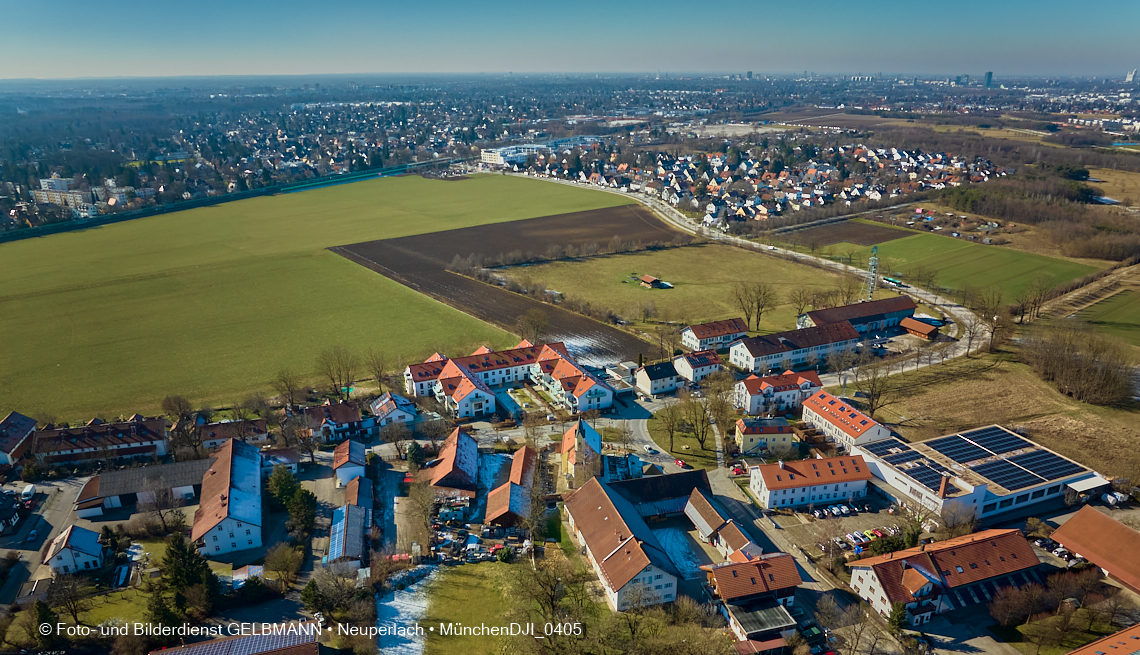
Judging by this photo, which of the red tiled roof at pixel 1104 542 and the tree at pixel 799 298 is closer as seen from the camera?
the red tiled roof at pixel 1104 542

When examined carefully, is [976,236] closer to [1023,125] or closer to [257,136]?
[1023,125]

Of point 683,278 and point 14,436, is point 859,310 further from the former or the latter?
point 14,436

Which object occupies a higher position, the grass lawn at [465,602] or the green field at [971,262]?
the green field at [971,262]

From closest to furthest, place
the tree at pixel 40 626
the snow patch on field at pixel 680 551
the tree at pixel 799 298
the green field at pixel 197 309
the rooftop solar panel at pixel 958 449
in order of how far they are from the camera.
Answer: the tree at pixel 40 626
the snow patch on field at pixel 680 551
the rooftop solar panel at pixel 958 449
the green field at pixel 197 309
the tree at pixel 799 298

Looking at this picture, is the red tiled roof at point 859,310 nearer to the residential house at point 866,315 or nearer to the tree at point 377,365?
the residential house at point 866,315

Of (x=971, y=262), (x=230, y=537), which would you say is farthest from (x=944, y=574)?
(x=971, y=262)

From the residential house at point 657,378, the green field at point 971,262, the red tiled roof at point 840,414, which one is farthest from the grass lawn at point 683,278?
the red tiled roof at point 840,414

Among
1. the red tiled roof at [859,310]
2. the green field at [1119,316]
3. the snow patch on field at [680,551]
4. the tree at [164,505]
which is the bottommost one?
the snow patch on field at [680,551]

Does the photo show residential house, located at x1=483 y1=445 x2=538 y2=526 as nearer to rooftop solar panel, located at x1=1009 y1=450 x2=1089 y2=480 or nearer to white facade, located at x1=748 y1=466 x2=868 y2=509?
white facade, located at x1=748 y1=466 x2=868 y2=509
